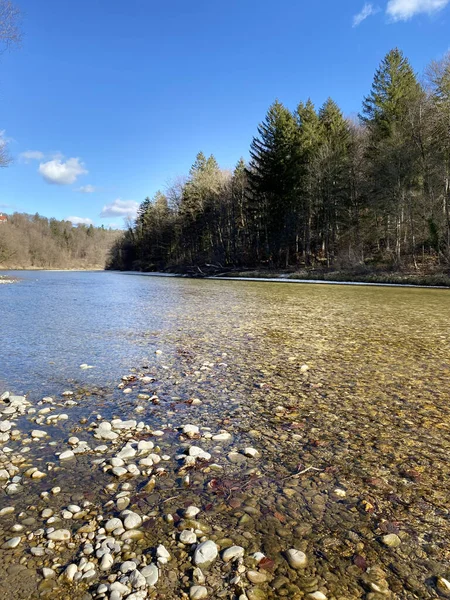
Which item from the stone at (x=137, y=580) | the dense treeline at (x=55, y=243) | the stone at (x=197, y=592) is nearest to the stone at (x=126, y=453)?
the stone at (x=137, y=580)

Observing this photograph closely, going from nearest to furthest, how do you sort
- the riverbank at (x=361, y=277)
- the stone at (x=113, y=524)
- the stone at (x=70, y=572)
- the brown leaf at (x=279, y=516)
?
the stone at (x=70, y=572), the stone at (x=113, y=524), the brown leaf at (x=279, y=516), the riverbank at (x=361, y=277)

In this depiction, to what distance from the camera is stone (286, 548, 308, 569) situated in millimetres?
2203

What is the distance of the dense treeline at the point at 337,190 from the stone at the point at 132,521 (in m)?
Result: 31.8

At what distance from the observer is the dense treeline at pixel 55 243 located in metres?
126

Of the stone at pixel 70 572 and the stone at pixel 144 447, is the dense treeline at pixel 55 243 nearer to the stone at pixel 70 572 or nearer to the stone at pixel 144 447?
the stone at pixel 144 447

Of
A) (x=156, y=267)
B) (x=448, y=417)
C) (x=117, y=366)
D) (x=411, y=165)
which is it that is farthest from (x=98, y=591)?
(x=156, y=267)

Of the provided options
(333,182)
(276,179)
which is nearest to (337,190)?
(333,182)

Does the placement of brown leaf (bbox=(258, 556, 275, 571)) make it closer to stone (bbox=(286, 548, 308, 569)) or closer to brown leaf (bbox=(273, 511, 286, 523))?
stone (bbox=(286, 548, 308, 569))

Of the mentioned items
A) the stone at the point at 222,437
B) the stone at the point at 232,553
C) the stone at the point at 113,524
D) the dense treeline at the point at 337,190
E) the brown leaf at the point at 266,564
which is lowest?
the stone at the point at 222,437

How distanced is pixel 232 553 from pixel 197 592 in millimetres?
353

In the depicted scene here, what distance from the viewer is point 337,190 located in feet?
127

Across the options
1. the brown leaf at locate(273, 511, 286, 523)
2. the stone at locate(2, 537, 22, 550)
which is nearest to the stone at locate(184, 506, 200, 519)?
the brown leaf at locate(273, 511, 286, 523)

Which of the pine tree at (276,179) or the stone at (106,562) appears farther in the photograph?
the pine tree at (276,179)

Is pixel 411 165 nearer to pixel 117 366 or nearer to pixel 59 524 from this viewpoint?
pixel 117 366
